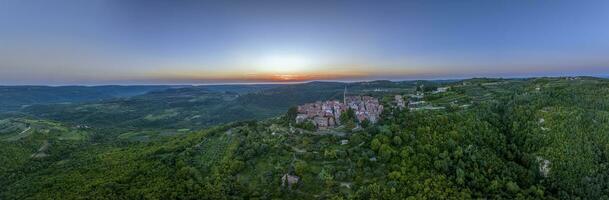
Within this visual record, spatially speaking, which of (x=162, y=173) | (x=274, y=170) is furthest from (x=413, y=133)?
(x=162, y=173)

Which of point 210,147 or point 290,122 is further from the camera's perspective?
point 290,122

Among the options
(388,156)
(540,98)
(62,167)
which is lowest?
(62,167)

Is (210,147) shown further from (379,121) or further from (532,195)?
(532,195)

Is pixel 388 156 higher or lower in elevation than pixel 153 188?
higher

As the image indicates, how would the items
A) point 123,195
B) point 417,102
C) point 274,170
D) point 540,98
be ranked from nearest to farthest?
point 123,195, point 274,170, point 540,98, point 417,102

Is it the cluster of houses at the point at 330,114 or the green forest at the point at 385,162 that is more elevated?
the cluster of houses at the point at 330,114

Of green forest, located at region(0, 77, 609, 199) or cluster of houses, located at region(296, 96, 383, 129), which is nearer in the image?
green forest, located at region(0, 77, 609, 199)

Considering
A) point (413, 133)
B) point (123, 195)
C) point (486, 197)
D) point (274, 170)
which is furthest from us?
point (413, 133)

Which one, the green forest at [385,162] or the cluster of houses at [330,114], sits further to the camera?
the cluster of houses at [330,114]

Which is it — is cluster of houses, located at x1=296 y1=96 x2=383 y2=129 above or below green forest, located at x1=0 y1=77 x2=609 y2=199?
above

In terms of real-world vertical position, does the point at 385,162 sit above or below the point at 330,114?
below

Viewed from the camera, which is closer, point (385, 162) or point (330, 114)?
point (385, 162)
